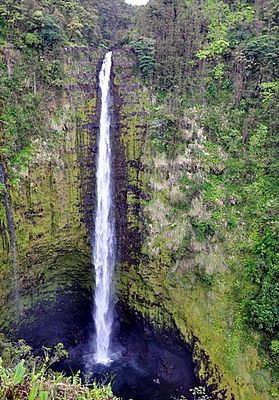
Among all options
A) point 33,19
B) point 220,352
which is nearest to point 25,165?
point 33,19

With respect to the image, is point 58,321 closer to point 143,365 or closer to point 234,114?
point 143,365

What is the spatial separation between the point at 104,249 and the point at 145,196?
116 inches

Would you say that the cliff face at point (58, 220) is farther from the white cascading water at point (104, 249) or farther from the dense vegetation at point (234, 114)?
the dense vegetation at point (234, 114)

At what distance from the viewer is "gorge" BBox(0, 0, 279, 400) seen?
14.1 meters

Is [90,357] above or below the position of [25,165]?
below

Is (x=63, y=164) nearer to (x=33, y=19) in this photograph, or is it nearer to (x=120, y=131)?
(x=120, y=131)

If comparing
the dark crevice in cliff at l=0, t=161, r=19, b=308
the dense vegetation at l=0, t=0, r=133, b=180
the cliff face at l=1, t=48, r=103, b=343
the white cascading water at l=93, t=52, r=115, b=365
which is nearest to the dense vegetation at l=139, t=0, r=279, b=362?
the white cascading water at l=93, t=52, r=115, b=365

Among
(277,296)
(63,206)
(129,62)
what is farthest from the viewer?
(129,62)

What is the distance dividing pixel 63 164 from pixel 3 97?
3.49 m

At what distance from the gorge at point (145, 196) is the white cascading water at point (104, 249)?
62 millimetres

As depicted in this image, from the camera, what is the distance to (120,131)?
17.6m

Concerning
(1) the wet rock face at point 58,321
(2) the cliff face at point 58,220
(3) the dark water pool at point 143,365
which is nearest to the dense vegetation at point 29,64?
(2) the cliff face at point 58,220

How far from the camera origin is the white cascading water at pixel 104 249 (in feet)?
55.6

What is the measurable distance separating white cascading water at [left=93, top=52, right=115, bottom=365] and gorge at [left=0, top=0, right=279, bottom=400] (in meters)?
0.06
